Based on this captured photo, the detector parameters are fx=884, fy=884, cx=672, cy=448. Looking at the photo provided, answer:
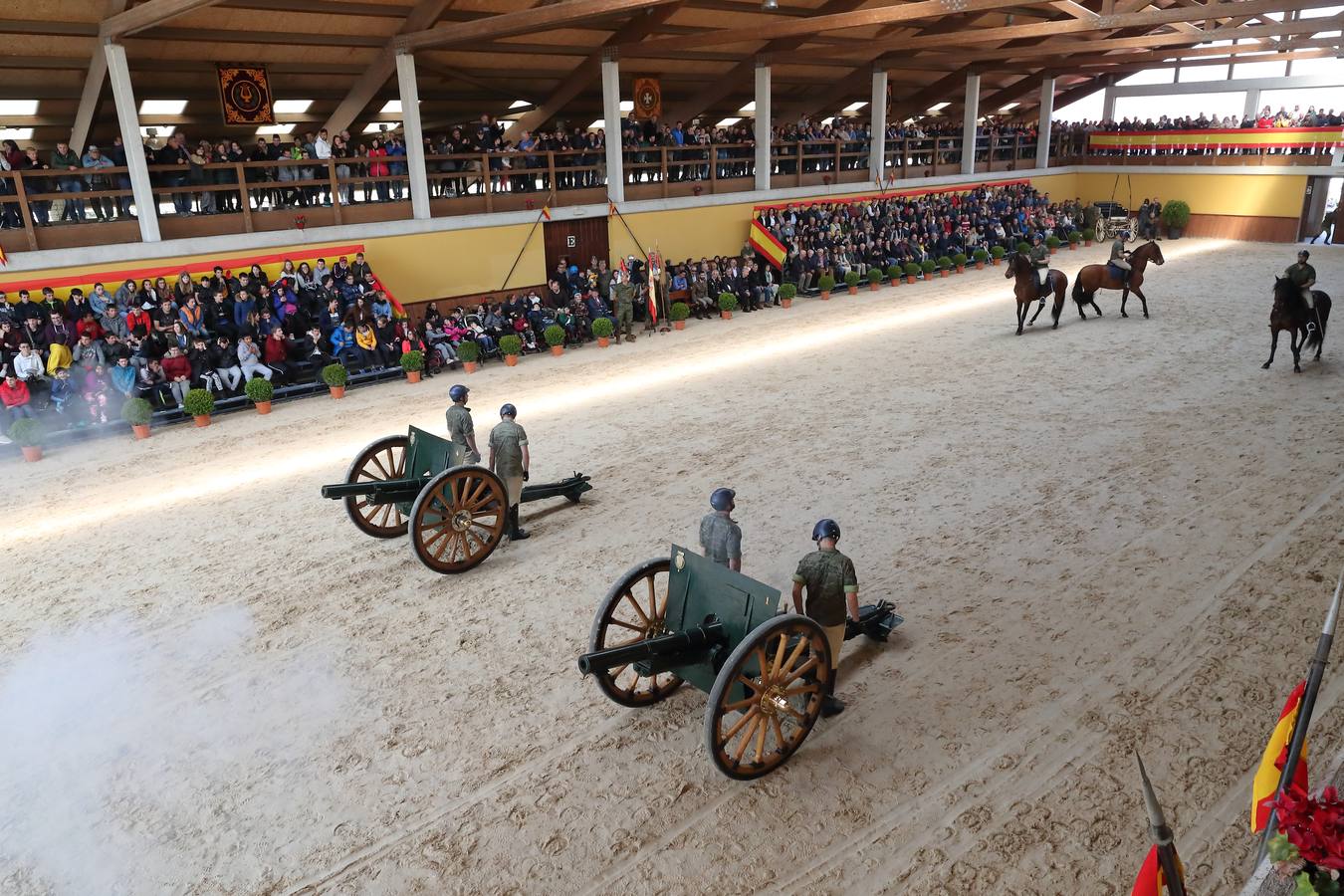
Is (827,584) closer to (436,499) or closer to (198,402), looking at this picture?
(436,499)

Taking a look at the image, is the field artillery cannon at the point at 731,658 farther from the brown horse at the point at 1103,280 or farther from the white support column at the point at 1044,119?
the white support column at the point at 1044,119

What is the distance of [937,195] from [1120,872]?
77.5 ft

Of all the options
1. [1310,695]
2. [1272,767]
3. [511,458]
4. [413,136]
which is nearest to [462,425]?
[511,458]

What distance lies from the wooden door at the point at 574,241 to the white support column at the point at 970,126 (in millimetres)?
14187

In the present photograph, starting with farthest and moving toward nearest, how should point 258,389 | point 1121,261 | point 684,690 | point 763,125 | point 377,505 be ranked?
1. point 763,125
2. point 1121,261
3. point 258,389
4. point 377,505
5. point 684,690

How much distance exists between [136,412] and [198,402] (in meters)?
0.73

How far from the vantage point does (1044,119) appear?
29875 mm

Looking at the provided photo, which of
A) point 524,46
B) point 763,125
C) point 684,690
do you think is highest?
point 524,46

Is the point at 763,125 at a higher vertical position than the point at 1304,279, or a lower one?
higher

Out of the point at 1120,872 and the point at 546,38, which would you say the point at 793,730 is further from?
the point at 546,38

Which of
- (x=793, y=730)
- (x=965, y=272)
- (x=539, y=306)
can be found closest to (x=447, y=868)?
(x=793, y=730)

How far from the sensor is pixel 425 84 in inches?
691

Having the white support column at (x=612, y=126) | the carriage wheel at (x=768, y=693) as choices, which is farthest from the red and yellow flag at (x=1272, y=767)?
the white support column at (x=612, y=126)

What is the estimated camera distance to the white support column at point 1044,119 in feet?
96.7
